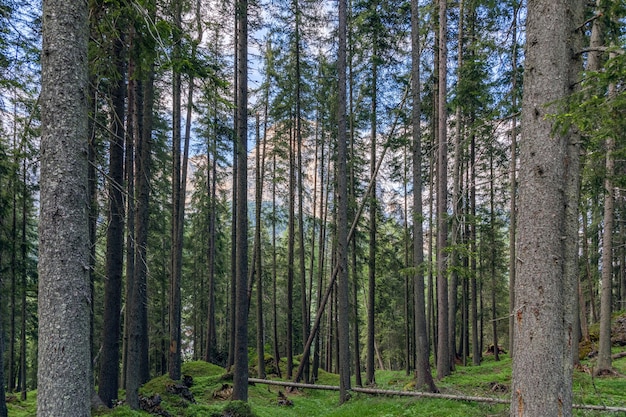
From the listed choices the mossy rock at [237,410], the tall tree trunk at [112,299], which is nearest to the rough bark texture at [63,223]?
the tall tree trunk at [112,299]

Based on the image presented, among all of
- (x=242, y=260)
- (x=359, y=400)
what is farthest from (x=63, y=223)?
(x=359, y=400)

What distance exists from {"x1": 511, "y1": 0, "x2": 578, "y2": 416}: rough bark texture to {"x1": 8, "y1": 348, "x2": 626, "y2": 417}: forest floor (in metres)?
2.29

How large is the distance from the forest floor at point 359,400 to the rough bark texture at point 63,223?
4298 mm

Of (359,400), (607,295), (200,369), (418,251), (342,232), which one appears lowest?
(200,369)

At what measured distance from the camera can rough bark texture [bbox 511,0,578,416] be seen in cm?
371

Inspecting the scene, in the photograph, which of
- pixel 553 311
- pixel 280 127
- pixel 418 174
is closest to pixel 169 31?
pixel 553 311

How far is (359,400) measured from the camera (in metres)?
10.2

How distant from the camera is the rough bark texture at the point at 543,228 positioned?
3705 millimetres

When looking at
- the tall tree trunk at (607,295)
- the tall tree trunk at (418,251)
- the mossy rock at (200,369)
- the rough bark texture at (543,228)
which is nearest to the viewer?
the rough bark texture at (543,228)

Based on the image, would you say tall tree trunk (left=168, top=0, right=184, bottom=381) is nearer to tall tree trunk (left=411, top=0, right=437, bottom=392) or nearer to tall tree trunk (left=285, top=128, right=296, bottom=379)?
tall tree trunk (left=285, top=128, right=296, bottom=379)

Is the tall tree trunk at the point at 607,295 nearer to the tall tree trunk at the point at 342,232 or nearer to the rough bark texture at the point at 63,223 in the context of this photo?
the tall tree trunk at the point at 342,232

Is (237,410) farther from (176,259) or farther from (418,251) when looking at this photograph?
(176,259)

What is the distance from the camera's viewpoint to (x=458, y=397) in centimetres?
891

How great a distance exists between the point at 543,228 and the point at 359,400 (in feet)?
26.3
